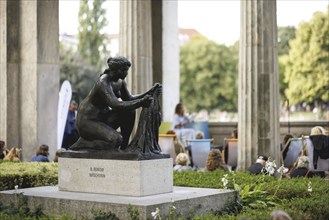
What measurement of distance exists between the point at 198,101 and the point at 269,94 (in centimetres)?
7623

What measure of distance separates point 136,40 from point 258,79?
5.30 meters

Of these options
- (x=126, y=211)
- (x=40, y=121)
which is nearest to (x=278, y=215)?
(x=126, y=211)

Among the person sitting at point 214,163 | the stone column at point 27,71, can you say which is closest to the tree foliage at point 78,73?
the stone column at point 27,71

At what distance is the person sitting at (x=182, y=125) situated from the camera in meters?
28.0

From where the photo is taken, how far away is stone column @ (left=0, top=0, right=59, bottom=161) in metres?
25.1

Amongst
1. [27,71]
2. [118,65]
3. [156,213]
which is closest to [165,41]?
[27,71]

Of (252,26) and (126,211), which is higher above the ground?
(252,26)

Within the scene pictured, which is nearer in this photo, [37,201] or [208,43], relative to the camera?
[37,201]

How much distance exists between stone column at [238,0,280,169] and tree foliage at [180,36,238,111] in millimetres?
73799

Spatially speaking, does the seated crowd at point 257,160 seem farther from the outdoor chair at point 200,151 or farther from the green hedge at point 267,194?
the outdoor chair at point 200,151

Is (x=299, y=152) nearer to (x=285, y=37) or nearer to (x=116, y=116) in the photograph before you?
(x=116, y=116)

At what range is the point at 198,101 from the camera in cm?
9781

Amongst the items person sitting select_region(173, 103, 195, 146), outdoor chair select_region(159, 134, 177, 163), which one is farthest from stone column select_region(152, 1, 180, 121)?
outdoor chair select_region(159, 134, 177, 163)

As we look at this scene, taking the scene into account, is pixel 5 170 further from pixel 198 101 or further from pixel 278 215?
pixel 198 101
